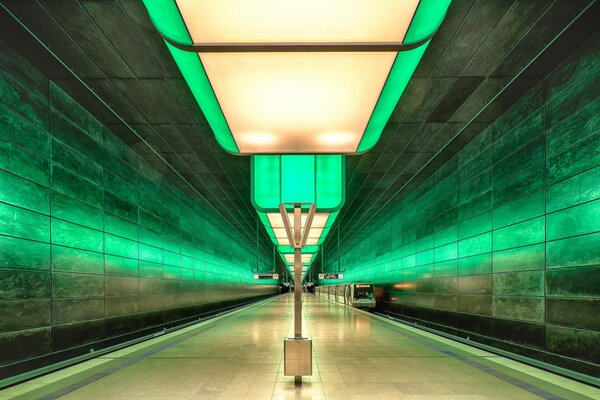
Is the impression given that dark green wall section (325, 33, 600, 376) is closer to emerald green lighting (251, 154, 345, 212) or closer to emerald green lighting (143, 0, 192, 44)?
emerald green lighting (251, 154, 345, 212)

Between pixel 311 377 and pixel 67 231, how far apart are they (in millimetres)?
5629

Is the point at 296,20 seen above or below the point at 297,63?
above

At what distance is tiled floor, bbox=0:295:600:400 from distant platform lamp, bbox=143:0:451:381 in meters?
1.28

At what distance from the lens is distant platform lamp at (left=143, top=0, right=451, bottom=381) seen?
4.71 meters

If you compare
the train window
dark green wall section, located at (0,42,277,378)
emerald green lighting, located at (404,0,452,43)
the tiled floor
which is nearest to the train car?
the train window

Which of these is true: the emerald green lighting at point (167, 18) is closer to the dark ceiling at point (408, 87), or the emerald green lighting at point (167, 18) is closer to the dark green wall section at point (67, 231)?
the dark ceiling at point (408, 87)

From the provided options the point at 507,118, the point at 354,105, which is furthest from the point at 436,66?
the point at 507,118

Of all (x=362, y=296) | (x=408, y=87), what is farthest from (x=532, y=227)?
(x=362, y=296)

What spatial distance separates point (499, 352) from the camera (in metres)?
9.79

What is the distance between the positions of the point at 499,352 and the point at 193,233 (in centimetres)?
1462

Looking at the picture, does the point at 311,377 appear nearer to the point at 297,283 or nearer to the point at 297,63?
the point at 297,283

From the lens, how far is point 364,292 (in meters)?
28.3

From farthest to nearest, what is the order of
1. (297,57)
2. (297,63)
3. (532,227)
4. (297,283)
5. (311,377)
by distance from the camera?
(532,227) → (311,377) → (297,283) → (297,63) → (297,57)

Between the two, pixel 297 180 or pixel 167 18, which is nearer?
pixel 167 18
